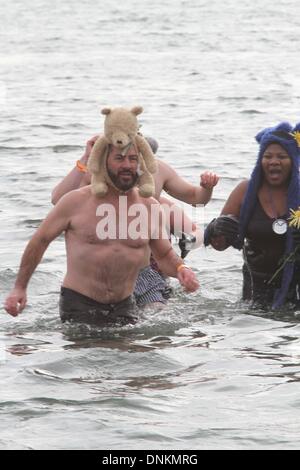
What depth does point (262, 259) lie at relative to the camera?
35.4 ft

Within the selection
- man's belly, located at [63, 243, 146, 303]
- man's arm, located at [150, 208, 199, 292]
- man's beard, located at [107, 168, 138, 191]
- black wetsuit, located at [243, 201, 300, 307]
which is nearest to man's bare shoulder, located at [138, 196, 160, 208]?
man's arm, located at [150, 208, 199, 292]

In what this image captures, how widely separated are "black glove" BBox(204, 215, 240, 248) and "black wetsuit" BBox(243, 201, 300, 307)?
4.9 inches

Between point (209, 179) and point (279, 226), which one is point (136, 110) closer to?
point (209, 179)

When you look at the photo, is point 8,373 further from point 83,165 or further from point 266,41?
point 266,41

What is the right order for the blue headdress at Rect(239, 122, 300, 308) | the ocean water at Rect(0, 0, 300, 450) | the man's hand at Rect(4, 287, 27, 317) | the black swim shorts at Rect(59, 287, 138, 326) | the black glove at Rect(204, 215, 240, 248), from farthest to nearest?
the black glove at Rect(204, 215, 240, 248) < the blue headdress at Rect(239, 122, 300, 308) < the black swim shorts at Rect(59, 287, 138, 326) < the man's hand at Rect(4, 287, 27, 317) < the ocean water at Rect(0, 0, 300, 450)

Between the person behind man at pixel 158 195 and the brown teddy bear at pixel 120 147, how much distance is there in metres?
0.80

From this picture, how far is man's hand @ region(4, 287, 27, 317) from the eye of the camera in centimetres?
937

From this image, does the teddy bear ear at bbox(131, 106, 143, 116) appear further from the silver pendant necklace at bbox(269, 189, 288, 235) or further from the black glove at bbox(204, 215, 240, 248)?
the silver pendant necklace at bbox(269, 189, 288, 235)

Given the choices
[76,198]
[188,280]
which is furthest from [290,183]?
[76,198]

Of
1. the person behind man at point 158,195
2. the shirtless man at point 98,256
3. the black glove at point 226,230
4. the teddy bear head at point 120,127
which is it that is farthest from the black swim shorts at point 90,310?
the teddy bear head at point 120,127

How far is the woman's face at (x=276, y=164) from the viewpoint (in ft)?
34.6

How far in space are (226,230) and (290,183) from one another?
0.63 m

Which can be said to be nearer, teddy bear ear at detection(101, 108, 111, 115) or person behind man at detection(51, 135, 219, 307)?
teddy bear ear at detection(101, 108, 111, 115)
